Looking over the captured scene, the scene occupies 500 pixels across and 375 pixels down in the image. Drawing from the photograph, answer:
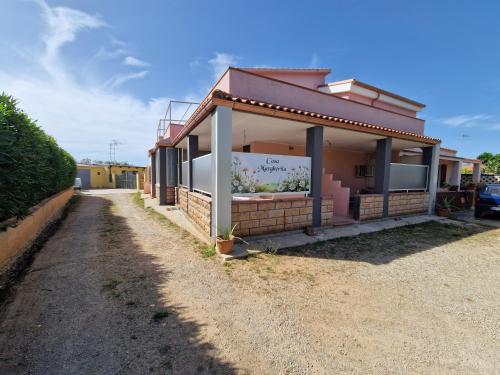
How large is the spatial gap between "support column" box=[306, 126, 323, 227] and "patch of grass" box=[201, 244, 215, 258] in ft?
11.0

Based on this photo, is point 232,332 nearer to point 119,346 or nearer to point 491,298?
point 119,346

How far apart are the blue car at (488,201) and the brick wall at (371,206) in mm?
5484

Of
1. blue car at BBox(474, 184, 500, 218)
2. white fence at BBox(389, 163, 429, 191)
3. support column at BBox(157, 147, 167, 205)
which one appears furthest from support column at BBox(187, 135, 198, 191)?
blue car at BBox(474, 184, 500, 218)

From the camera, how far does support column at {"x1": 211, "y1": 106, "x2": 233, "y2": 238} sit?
17.0ft

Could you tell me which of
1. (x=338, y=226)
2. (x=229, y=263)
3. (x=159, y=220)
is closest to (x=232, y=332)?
(x=229, y=263)

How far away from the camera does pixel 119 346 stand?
2.39 metres

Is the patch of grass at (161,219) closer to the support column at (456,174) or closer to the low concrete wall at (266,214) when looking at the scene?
the low concrete wall at (266,214)

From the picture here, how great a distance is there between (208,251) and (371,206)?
21.4 feet

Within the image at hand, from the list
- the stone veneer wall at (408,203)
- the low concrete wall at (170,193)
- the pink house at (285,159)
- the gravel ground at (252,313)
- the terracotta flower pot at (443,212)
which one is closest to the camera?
the gravel ground at (252,313)

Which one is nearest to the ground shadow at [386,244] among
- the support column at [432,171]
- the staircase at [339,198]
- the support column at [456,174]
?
the staircase at [339,198]

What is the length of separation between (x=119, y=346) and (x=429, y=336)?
3500mm

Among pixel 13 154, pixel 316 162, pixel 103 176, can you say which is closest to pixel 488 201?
pixel 316 162

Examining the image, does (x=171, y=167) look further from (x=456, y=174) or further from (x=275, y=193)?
→ (x=456, y=174)

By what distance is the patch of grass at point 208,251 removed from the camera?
16.7 ft
